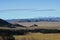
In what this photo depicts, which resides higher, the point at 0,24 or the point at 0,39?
the point at 0,39

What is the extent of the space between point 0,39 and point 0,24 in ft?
235

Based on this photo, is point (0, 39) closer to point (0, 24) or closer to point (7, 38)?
point (7, 38)

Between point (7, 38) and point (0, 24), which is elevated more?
point (7, 38)

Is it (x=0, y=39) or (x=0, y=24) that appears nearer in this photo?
(x=0, y=39)

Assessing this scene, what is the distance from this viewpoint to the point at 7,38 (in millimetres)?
41625

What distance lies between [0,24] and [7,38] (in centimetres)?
7045

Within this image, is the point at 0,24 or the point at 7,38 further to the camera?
the point at 0,24

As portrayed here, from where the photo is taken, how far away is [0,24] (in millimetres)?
111250

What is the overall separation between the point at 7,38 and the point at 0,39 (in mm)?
1684

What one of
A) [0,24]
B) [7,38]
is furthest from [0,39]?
[0,24]
